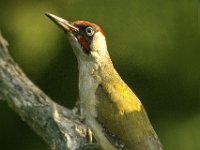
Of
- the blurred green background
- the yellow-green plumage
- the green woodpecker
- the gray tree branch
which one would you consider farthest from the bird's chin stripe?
the blurred green background

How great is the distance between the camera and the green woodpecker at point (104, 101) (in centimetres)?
725

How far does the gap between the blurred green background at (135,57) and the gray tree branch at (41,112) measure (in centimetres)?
94

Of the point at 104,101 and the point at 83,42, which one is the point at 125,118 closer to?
the point at 104,101

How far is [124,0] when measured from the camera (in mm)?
9359

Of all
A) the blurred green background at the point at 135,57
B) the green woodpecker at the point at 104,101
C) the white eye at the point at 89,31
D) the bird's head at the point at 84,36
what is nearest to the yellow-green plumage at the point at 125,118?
the green woodpecker at the point at 104,101

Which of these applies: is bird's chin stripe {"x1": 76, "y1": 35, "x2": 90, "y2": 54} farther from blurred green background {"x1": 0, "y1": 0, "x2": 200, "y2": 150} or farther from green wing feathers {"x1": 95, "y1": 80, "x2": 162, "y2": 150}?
blurred green background {"x1": 0, "y1": 0, "x2": 200, "y2": 150}

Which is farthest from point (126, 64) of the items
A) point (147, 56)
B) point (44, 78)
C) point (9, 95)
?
point (9, 95)

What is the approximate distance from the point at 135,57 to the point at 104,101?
5.97 ft

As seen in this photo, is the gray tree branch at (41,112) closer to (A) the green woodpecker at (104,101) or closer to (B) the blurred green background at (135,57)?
(A) the green woodpecker at (104,101)

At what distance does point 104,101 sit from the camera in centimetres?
732

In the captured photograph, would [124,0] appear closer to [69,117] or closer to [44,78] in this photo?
[44,78]

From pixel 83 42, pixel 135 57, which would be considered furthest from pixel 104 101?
pixel 135 57

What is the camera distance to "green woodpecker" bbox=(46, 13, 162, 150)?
285 inches

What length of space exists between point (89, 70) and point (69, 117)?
0.56 metres
